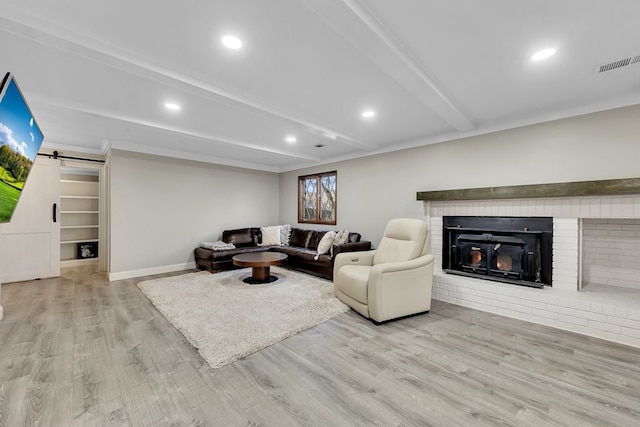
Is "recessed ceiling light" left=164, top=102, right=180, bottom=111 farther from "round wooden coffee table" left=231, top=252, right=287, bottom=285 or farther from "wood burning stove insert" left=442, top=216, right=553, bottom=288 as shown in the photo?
"wood burning stove insert" left=442, top=216, right=553, bottom=288

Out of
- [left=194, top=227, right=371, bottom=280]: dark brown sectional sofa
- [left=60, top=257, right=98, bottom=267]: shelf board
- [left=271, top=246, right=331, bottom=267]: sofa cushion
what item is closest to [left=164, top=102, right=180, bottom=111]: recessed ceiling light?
[left=194, top=227, right=371, bottom=280]: dark brown sectional sofa

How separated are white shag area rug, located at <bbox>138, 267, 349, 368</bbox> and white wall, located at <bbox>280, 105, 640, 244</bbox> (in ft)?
5.82

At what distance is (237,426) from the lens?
4.92ft

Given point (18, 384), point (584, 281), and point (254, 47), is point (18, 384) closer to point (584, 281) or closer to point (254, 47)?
point (254, 47)

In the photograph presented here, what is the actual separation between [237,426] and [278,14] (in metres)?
2.43

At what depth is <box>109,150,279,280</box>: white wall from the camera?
15.2ft

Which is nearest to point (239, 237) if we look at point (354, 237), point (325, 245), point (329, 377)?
point (325, 245)

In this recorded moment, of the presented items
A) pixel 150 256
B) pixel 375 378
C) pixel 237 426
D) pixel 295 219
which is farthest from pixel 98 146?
pixel 375 378

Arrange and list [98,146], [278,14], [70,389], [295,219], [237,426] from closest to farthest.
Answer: [237,426]
[278,14]
[70,389]
[98,146]
[295,219]

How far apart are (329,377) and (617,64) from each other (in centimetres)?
336

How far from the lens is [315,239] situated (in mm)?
5488

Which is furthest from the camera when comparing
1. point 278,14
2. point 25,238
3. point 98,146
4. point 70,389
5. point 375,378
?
point 98,146

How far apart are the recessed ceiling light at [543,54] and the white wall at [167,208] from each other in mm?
5430

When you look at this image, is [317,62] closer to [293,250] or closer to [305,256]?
[305,256]
